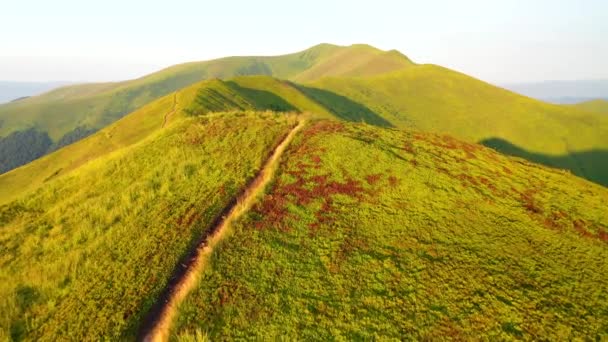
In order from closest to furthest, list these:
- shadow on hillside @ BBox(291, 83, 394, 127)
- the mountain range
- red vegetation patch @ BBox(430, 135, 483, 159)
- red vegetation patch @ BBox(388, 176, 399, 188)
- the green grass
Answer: the mountain range, the green grass, red vegetation patch @ BBox(388, 176, 399, 188), red vegetation patch @ BBox(430, 135, 483, 159), shadow on hillside @ BBox(291, 83, 394, 127)

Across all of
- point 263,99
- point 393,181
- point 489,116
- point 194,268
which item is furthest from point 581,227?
point 489,116

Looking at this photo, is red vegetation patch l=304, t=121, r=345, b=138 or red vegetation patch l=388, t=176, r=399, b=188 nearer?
red vegetation patch l=388, t=176, r=399, b=188

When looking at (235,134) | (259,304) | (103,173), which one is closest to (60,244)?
(103,173)

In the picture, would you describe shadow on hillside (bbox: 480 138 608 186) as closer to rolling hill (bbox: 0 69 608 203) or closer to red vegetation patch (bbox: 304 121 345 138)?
rolling hill (bbox: 0 69 608 203)

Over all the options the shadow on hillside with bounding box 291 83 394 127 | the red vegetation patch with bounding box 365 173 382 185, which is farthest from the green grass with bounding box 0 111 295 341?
the shadow on hillside with bounding box 291 83 394 127

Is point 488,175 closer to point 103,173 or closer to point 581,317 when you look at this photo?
point 581,317

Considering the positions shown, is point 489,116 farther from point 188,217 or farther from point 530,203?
point 188,217

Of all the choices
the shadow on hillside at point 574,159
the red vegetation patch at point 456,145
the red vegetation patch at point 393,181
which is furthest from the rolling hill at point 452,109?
the red vegetation patch at point 393,181
